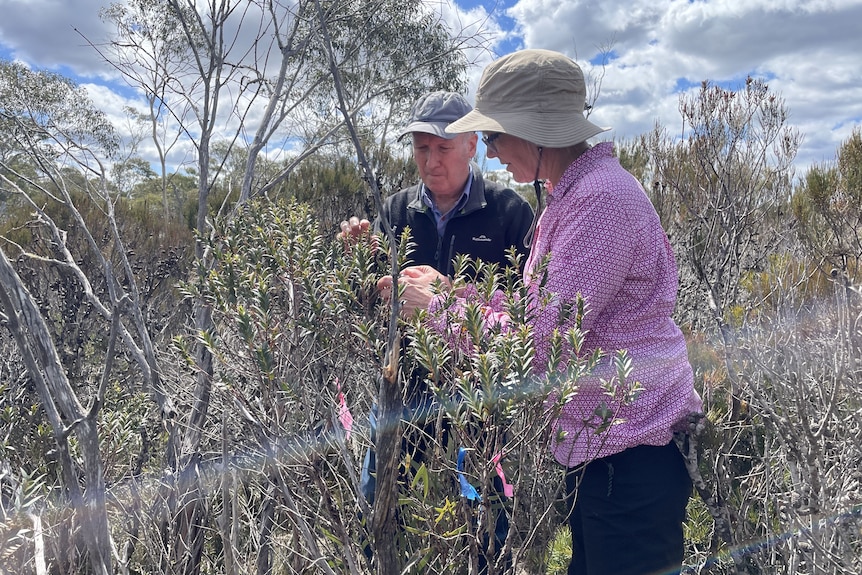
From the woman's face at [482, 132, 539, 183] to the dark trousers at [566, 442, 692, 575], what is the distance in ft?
2.28

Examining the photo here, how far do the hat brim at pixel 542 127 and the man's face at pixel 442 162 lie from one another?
40.0 inches

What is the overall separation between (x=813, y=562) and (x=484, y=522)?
1.34 meters

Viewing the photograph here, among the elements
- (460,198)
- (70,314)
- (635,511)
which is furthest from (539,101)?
(70,314)

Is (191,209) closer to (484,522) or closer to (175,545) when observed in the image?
(175,545)

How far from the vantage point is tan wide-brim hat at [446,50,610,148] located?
139cm

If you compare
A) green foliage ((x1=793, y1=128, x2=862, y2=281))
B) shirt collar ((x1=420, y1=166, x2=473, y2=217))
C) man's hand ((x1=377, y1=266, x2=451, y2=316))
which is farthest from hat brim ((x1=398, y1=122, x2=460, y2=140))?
green foliage ((x1=793, y1=128, x2=862, y2=281))

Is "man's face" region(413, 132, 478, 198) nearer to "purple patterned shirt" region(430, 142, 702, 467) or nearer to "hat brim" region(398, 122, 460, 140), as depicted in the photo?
"hat brim" region(398, 122, 460, 140)

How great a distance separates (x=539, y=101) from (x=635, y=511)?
95cm

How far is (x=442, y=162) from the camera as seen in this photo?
8.07ft

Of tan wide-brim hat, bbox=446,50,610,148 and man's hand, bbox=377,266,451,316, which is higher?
tan wide-brim hat, bbox=446,50,610,148

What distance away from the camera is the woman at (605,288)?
128 centimetres

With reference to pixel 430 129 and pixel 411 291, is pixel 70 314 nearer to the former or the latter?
pixel 430 129

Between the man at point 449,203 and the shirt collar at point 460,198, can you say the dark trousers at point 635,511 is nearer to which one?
the man at point 449,203

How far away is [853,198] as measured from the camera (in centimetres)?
543
